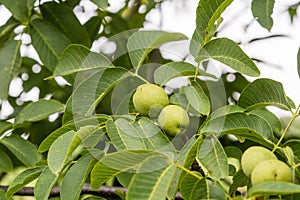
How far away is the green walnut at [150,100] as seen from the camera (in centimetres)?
98

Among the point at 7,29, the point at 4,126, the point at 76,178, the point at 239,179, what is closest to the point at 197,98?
the point at 239,179

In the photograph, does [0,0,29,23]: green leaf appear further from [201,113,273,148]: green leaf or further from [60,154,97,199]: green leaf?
[201,113,273,148]: green leaf

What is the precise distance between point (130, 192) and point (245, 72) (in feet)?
1.17

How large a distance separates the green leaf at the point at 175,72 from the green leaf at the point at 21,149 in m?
0.58

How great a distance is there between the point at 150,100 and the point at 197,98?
9cm

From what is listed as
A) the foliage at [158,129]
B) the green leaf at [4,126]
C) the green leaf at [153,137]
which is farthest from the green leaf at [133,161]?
the green leaf at [4,126]

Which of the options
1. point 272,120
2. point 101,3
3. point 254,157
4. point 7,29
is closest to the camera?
point 254,157

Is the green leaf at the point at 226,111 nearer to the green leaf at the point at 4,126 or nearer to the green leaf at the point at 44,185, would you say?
the green leaf at the point at 44,185

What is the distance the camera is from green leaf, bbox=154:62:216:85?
1029 mm

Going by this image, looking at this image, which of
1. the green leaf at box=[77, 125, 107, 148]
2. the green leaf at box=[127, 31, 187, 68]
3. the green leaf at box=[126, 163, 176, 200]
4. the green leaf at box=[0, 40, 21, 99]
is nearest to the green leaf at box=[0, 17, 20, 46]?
the green leaf at box=[0, 40, 21, 99]

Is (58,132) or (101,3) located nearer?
(58,132)

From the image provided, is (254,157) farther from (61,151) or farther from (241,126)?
(61,151)

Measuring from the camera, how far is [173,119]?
97 centimetres

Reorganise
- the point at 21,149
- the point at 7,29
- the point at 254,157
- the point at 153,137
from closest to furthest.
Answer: the point at 254,157 → the point at 153,137 → the point at 21,149 → the point at 7,29
